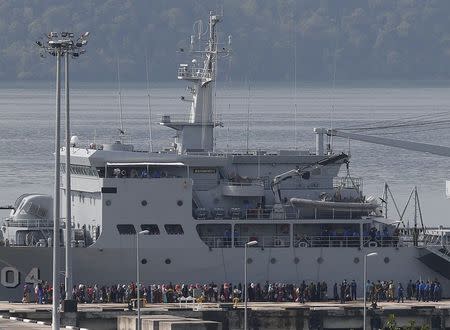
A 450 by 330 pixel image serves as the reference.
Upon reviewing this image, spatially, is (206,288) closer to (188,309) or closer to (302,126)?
(188,309)

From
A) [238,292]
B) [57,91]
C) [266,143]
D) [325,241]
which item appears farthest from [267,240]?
[266,143]

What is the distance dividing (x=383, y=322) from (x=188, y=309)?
6155 millimetres

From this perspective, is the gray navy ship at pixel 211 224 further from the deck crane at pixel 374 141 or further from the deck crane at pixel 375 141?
the deck crane at pixel 375 141

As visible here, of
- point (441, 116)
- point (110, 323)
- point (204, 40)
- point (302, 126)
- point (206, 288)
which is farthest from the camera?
point (441, 116)

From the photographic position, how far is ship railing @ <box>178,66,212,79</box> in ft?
242

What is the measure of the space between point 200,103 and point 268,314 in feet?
39.4

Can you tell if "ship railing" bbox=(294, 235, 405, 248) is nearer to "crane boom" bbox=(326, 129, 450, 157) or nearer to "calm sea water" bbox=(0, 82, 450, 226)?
"crane boom" bbox=(326, 129, 450, 157)

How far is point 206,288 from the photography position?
68500mm

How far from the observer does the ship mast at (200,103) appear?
240 feet

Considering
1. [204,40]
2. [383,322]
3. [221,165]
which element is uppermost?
[204,40]

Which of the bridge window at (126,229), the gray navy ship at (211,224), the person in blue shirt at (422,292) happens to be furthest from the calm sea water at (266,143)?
the person in blue shirt at (422,292)

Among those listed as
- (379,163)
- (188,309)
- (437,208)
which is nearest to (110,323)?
(188,309)

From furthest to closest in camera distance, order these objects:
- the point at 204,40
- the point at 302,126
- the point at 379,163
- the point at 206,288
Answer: the point at 302,126 → the point at 379,163 → the point at 204,40 → the point at 206,288

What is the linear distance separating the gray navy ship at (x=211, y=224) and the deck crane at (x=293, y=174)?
1.4 inches
